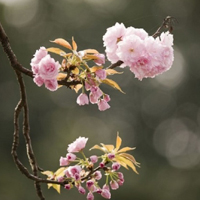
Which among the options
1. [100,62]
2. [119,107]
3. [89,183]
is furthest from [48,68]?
[119,107]

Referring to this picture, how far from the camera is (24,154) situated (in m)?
12.1

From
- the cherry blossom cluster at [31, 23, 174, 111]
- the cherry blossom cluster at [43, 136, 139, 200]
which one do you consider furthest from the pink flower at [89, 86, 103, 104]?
the cherry blossom cluster at [43, 136, 139, 200]

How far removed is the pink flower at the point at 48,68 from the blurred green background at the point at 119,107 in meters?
9.47

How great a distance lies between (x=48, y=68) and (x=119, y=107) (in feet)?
39.9

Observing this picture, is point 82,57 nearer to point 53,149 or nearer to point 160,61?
point 160,61

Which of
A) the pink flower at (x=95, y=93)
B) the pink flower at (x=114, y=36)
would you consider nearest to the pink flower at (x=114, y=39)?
the pink flower at (x=114, y=36)

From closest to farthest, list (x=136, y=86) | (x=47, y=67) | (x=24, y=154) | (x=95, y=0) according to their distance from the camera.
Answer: (x=47, y=67) < (x=24, y=154) < (x=136, y=86) < (x=95, y=0)

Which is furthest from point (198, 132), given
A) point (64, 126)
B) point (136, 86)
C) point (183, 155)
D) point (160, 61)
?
point (160, 61)

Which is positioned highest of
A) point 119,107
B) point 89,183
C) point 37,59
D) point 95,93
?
point 119,107

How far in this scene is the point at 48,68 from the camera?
192 centimetres

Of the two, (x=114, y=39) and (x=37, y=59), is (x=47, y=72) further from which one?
(x=114, y=39)

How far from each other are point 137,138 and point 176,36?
2810mm

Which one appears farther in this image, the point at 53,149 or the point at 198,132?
the point at 198,132

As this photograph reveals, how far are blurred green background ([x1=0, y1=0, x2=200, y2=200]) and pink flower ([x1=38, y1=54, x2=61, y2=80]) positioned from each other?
31.1 feet
